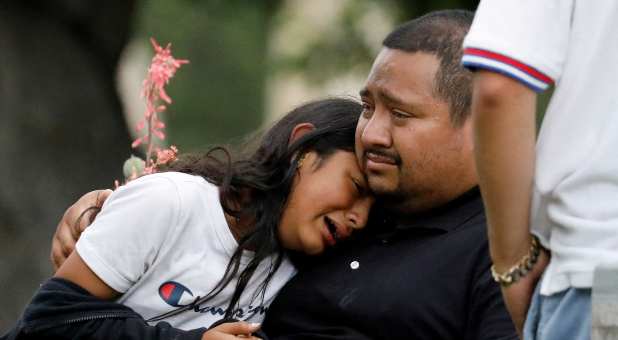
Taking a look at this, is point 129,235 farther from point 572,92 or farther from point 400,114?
point 572,92

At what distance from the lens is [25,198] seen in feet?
25.6

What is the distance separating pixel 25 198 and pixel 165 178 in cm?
490

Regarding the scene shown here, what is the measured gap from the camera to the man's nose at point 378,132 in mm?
3037

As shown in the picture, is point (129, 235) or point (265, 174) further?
point (265, 174)

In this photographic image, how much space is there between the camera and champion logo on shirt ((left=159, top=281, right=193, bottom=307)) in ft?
10.1

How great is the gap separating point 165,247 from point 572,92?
1317mm

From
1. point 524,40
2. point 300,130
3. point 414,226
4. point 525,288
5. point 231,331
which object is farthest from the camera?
point 300,130

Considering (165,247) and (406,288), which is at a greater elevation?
(165,247)

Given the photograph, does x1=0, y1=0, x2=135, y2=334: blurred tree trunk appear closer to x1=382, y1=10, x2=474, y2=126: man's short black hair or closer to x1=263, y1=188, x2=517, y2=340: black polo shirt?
x1=263, y1=188, x2=517, y2=340: black polo shirt

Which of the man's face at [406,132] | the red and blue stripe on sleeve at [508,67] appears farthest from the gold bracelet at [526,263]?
the man's face at [406,132]

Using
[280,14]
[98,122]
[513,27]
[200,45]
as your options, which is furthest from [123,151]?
[513,27]

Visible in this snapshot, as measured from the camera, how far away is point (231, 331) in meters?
2.97

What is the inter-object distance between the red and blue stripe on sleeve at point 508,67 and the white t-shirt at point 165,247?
1.20 metres

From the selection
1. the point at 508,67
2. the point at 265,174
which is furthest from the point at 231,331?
the point at 508,67
